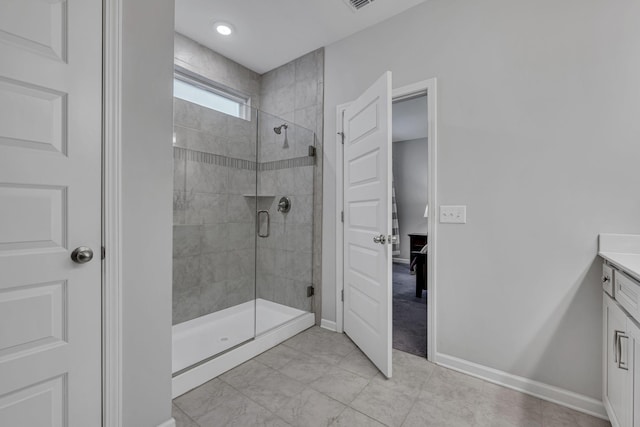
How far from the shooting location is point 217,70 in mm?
2822

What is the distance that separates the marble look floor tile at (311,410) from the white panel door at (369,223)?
46cm

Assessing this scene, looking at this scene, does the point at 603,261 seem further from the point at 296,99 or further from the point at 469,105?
the point at 296,99

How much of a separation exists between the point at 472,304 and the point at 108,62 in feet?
7.90

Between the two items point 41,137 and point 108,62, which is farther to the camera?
point 108,62

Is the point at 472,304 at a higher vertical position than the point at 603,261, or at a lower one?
lower

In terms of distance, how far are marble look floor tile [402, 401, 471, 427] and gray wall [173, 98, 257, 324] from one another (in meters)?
1.75

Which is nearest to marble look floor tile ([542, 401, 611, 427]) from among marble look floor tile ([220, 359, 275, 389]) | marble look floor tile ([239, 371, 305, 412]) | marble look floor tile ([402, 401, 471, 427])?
marble look floor tile ([402, 401, 471, 427])

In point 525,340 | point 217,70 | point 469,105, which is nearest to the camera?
point 525,340

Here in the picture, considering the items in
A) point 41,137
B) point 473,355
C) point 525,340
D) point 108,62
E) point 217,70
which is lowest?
point 473,355

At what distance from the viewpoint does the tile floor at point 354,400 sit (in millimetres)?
1479

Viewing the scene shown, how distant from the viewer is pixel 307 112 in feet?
9.31

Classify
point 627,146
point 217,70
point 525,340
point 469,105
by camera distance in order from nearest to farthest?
1. point 627,146
2. point 525,340
3. point 469,105
4. point 217,70

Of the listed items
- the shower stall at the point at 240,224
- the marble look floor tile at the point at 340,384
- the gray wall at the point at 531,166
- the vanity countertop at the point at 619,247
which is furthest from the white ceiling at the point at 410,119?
the marble look floor tile at the point at 340,384

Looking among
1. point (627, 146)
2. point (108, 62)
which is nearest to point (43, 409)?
point (108, 62)
